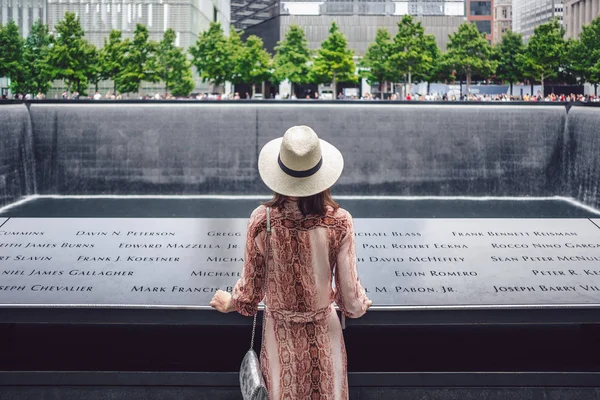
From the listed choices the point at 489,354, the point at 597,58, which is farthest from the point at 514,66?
the point at 489,354

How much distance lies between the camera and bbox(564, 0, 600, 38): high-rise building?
60.4 m

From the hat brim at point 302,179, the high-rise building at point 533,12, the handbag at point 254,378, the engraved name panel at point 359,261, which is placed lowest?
the handbag at point 254,378

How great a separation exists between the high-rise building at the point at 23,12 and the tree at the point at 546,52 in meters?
41.4

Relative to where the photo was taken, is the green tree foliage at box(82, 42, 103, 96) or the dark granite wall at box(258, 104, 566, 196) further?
the green tree foliage at box(82, 42, 103, 96)

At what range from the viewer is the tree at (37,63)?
39.4 meters

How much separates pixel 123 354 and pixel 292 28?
142 ft

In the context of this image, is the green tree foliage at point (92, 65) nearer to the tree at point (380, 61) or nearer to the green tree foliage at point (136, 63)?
the green tree foliage at point (136, 63)

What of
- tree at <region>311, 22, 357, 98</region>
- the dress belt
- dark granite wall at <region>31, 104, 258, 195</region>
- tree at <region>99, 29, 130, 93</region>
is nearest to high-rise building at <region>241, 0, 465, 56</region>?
Result: tree at <region>311, 22, 357, 98</region>

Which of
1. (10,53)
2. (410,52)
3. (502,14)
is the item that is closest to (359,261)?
(10,53)

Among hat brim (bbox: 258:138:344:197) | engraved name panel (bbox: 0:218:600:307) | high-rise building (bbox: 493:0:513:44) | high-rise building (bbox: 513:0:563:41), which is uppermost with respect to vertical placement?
high-rise building (bbox: 493:0:513:44)

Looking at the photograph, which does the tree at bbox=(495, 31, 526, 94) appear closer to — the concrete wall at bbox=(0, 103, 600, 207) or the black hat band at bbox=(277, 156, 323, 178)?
the concrete wall at bbox=(0, 103, 600, 207)

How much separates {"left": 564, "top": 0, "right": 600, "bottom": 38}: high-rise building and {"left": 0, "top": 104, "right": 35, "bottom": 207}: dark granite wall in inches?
2085

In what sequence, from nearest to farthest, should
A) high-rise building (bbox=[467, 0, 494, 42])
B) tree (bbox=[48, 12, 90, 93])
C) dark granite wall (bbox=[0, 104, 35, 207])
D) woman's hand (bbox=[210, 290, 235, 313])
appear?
woman's hand (bbox=[210, 290, 235, 313]), dark granite wall (bbox=[0, 104, 35, 207]), tree (bbox=[48, 12, 90, 93]), high-rise building (bbox=[467, 0, 494, 42])

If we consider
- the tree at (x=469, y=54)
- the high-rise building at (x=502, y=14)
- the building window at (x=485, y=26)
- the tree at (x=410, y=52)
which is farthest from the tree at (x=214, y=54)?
the high-rise building at (x=502, y=14)
